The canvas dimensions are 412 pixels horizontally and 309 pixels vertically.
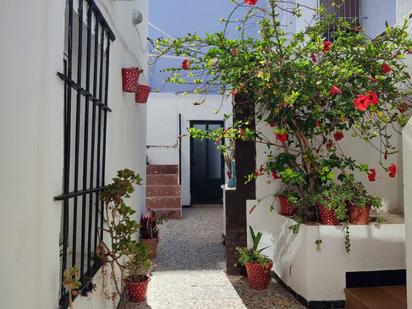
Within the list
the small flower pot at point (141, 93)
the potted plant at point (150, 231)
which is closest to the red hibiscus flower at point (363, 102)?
the small flower pot at point (141, 93)

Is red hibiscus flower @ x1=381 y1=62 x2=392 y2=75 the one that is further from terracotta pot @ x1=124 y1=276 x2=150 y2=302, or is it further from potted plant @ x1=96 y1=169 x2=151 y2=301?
terracotta pot @ x1=124 y1=276 x2=150 y2=302

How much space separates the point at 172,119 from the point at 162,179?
194 cm

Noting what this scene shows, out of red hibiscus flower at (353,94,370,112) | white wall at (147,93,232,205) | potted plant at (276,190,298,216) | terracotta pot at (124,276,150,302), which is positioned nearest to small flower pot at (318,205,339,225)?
potted plant at (276,190,298,216)

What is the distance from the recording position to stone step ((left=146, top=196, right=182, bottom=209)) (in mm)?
7282

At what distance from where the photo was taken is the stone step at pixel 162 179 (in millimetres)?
7660

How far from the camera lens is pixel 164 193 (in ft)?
24.4

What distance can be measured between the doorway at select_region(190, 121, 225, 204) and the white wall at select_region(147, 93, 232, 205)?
233 millimetres

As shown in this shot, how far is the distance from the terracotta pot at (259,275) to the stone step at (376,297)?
741mm

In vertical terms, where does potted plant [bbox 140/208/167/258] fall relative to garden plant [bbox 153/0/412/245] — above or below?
below

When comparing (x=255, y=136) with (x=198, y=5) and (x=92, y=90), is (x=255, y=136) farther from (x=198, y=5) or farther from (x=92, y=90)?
(x=198, y=5)

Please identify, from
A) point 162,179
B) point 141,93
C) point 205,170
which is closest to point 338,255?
point 141,93

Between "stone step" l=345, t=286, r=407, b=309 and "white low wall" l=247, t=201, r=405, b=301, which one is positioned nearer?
"stone step" l=345, t=286, r=407, b=309

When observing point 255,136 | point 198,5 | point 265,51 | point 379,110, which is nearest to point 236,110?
point 255,136

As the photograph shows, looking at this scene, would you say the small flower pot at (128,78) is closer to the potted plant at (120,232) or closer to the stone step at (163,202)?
the potted plant at (120,232)
